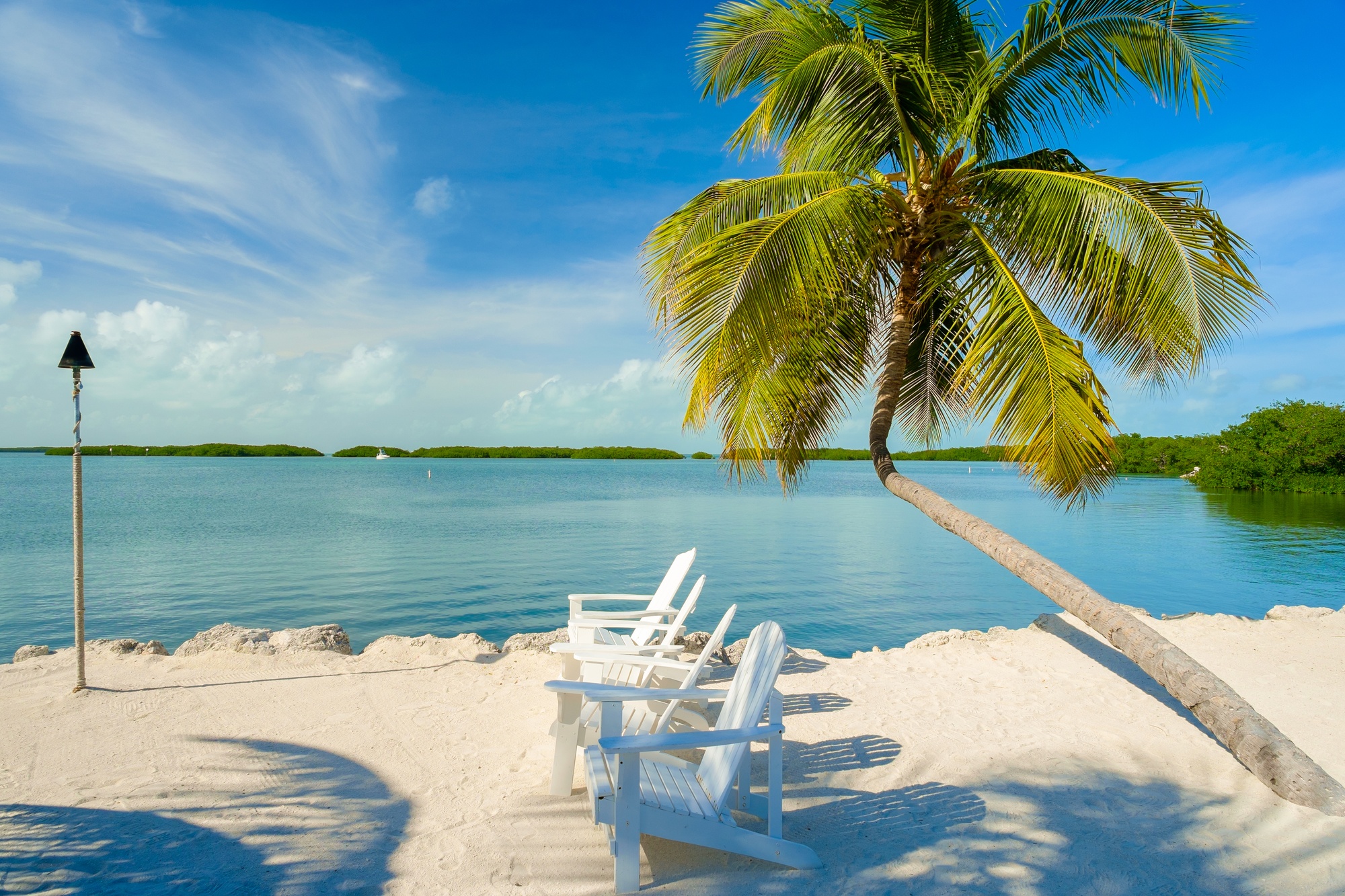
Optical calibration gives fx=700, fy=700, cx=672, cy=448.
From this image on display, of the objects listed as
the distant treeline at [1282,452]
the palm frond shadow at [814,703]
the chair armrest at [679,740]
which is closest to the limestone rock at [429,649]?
the palm frond shadow at [814,703]

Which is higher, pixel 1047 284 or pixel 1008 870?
pixel 1047 284

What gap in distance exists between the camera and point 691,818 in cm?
270

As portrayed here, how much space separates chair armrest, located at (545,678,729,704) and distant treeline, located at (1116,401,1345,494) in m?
35.7

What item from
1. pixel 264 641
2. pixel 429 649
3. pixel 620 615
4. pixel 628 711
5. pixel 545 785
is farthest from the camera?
pixel 264 641

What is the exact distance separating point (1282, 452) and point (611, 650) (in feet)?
161

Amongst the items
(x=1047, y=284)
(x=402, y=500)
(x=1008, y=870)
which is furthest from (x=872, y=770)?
(x=402, y=500)

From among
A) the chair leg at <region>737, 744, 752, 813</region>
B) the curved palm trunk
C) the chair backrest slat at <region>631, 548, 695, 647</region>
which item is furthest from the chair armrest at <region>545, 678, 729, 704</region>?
the curved palm trunk

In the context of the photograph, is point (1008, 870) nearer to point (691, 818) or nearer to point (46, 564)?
point (691, 818)

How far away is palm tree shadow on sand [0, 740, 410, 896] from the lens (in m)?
2.76

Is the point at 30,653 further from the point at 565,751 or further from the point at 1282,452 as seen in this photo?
the point at 1282,452

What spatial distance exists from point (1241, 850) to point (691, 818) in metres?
2.46

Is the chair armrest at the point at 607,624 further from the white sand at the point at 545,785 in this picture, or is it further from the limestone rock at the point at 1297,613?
the limestone rock at the point at 1297,613

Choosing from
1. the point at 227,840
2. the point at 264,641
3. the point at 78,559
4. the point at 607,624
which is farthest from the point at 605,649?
the point at 264,641

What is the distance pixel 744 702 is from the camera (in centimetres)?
307
